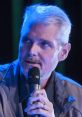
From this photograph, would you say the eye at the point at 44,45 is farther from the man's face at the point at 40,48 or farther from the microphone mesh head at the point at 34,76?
the microphone mesh head at the point at 34,76

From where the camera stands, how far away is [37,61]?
1.88 metres

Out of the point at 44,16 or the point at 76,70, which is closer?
the point at 44,16

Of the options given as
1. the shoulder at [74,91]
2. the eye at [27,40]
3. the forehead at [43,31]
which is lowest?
the shoulder at [74,91]

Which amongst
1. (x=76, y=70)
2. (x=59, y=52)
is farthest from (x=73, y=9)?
(x=59, y=52)

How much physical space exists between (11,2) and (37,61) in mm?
A: 736

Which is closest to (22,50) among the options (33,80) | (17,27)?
(33,80)

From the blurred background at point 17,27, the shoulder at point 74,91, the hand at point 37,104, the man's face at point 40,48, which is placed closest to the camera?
the hand at point 37,104

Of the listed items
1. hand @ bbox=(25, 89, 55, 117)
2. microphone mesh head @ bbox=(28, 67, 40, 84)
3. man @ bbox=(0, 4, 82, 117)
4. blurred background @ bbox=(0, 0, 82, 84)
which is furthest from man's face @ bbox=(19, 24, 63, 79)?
blurred background @ bbox=(0, 0, 82, 84)

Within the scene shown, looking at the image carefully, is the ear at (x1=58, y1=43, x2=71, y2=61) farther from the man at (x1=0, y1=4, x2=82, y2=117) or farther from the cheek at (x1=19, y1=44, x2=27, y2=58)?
the cheek at (x1=19, y1=44, x2=27, y2=58)

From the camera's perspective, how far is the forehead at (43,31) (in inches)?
77.3

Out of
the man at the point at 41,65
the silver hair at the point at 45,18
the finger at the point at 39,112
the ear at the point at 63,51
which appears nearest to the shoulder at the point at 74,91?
the man at the point at 41,65

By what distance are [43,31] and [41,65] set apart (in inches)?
6.2

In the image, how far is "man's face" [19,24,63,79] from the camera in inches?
74.3

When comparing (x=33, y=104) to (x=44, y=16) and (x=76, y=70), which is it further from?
(x=76, y=70)
